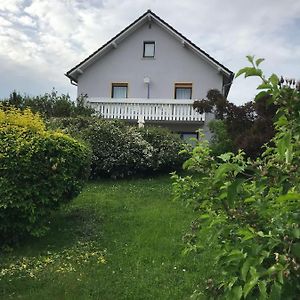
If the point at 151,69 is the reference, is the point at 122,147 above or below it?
below

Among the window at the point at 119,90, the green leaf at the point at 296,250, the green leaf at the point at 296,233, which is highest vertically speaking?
the window at the point at 119,90

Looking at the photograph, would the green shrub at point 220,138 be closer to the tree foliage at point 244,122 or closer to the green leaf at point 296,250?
the tree foliage at point 244,122

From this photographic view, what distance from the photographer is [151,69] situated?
2830cm

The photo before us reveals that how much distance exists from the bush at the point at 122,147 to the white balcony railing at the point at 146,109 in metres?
9.54

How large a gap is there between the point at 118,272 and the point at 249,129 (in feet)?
31.1

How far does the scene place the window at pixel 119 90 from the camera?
1132 inches

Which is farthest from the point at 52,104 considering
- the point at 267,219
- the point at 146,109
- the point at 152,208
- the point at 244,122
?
the point at 267,219

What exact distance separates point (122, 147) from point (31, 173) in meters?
7.65

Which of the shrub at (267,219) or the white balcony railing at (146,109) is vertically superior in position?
the white balcony railing at (146,109)

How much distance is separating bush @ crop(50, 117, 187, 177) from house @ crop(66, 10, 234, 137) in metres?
10.7

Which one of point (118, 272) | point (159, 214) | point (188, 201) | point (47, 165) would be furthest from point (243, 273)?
point (159, 214)

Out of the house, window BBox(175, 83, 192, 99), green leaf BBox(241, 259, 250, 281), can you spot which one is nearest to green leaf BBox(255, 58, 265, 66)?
green leaf BBox(241, 259, 250, 281)

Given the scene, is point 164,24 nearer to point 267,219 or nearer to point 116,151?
point 116,151

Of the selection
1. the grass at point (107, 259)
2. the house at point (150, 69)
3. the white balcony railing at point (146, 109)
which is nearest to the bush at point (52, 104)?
the white balcony railing at point (146, 109)
